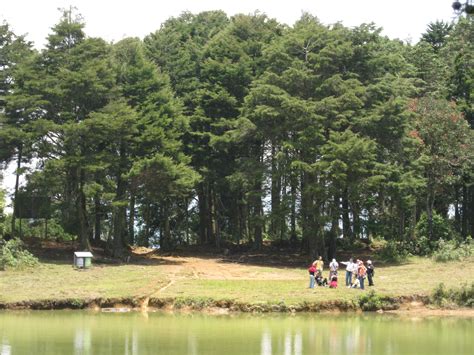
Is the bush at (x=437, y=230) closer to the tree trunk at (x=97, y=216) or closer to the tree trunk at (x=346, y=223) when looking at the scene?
the tree trunk at (x=346, y=223)

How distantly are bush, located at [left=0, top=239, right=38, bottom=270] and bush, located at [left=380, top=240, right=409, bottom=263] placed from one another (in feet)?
69.4

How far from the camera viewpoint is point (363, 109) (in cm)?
4541

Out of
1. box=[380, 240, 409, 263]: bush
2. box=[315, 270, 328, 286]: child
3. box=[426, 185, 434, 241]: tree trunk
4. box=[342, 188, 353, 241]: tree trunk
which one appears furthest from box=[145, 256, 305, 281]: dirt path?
box=[426, 185, 434, 241]: tree trunk

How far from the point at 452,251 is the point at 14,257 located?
24.7m

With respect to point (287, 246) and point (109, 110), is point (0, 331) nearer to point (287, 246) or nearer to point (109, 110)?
point (109, 110)

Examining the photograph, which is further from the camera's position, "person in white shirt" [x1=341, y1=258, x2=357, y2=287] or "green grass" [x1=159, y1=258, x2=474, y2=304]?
"person in white shirt" [x1=341, y1=258, x2=357, y2=287]

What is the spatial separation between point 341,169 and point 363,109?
6.16 m

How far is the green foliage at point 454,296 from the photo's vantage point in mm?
29891

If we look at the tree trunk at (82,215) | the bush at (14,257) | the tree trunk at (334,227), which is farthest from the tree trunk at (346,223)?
the bush at (14,257)

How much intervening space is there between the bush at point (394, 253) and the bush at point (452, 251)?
2.13 metres

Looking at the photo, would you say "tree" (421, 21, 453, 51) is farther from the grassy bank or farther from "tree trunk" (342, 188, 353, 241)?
the grassy bank

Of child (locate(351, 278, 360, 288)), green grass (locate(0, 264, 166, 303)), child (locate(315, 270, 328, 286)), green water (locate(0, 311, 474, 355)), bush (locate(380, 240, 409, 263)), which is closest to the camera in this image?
green water (locate(0, 311, 474, 355))

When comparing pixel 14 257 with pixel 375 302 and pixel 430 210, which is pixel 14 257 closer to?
pixel 375 302

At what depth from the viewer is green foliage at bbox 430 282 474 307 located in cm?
2989
